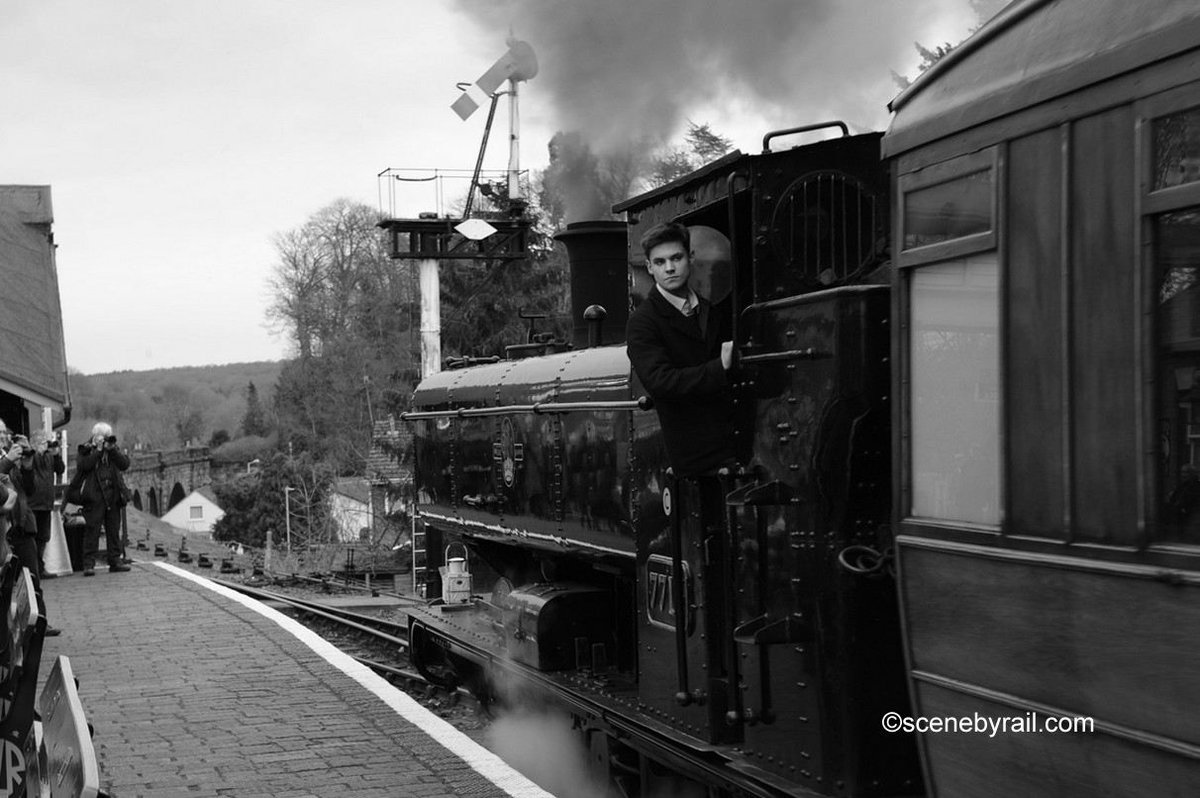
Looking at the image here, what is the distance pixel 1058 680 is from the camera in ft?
10.8

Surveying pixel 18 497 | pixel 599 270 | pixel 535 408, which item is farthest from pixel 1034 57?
pixel 18 497

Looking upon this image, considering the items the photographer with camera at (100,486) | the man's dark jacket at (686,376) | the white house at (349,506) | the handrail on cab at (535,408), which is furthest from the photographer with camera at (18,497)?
the white house at (349,506)

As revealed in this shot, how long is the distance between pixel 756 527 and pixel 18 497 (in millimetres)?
8960

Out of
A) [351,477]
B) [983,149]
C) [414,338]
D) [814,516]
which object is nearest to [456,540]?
[814,516]

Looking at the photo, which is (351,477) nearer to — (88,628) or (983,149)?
(88,628)

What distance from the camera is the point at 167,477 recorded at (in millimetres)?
86188

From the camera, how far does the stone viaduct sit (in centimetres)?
8488

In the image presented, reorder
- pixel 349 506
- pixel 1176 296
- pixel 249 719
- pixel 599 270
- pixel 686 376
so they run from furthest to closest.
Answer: pixel 349 506 → pixel 599 270 → pixel 249 719 → pixel 686 376 → pixel 1176 296

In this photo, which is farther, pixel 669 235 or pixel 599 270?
pixel 599 270

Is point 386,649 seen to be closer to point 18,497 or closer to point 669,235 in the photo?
point 18,497

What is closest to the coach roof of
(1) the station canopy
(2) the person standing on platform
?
(2) the person standing on platform

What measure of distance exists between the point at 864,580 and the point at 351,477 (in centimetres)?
5084

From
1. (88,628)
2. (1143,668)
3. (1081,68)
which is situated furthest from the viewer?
(88,628)

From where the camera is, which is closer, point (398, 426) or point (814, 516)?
point (814, 516)
